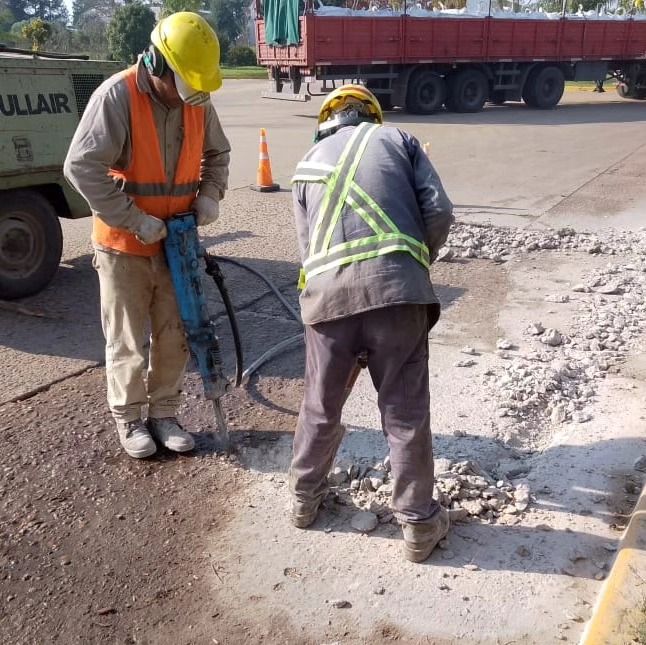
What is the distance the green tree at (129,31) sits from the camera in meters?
46.2

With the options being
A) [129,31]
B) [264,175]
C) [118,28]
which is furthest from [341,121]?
[118,28]

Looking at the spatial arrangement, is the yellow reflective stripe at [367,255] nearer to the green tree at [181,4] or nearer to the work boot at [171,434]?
the work boot at [171,434]

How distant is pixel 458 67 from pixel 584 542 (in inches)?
756

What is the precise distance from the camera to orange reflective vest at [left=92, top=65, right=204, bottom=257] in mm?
3254

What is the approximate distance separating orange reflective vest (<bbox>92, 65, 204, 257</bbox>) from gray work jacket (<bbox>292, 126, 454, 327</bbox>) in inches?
33.7

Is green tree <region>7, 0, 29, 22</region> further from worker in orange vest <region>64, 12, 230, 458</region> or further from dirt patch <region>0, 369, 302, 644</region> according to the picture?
worker in orange vest <region>64, 12, 230, 458</region>

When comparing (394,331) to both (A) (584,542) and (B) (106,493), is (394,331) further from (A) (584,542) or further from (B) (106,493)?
(B) (106,493)

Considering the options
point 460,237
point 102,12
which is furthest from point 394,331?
point 102,12

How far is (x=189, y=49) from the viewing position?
3.14 metres

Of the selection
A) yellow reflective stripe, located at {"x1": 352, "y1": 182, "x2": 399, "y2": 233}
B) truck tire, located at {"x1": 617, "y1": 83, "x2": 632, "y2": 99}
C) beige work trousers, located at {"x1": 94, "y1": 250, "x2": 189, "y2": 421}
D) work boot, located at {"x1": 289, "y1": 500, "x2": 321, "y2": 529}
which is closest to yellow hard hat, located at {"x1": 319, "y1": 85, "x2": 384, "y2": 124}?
yellow reflective stripe, located at {"x1": 352, "y1": 182, "x2": 399, "y2": 233}

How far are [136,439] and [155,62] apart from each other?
71.9 inches

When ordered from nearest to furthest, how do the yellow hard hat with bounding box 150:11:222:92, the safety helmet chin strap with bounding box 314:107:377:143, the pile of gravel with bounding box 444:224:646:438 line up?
1. the safety helmet chin strap with bounding box 314:107:377:143
2. the yellow hard hat with bounding box 150:11:222:92
3. the pile of gravel with bounding box 444:224:646:438

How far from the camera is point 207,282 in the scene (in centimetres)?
639

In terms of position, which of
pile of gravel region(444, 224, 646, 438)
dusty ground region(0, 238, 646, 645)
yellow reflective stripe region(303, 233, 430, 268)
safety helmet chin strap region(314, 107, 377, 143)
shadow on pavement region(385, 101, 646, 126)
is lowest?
dusty ground region(0, 238, 646, 645)
